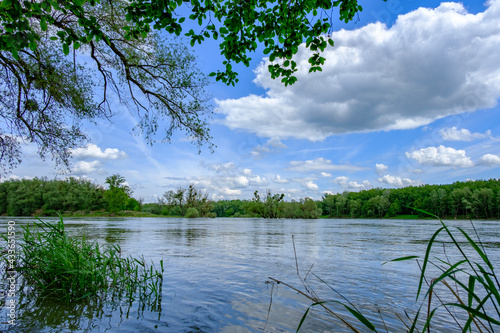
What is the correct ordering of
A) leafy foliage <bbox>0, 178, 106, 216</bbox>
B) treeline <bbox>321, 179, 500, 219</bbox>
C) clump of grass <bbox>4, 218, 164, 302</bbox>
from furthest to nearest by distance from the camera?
1. treeline <bbox>321, 179, 500, 219</bbox>
2. leafy foliage <bbox>0, 178, 106, 216</bbox>
3. clump of grass <bbox>4, 218, 164, 302</bbox>

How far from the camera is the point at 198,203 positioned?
106688 mm

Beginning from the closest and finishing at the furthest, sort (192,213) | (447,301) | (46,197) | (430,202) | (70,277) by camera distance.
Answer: (70,277) → (447,301) → (46,197) → (192,213) → (430,202)

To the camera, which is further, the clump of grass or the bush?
the bush

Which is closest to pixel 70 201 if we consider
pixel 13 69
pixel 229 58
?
pixel 13 69

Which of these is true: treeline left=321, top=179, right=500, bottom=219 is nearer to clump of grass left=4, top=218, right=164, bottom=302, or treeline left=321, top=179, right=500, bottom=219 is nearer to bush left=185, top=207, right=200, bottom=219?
bush left=185, top=207, right=200, bottom=219

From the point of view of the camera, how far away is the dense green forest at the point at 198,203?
279 feet

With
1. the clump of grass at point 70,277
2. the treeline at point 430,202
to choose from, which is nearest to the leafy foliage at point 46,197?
the clump of grass at point 70,277

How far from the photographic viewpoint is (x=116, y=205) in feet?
312

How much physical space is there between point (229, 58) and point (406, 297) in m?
7.02

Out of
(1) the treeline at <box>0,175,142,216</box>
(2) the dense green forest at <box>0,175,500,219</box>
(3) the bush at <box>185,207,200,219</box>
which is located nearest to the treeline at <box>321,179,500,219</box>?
(2) the dense green forest at <box>0,175,500,219</box>

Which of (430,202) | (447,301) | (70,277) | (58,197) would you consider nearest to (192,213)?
(58,197)

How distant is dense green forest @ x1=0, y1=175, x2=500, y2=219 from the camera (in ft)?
279

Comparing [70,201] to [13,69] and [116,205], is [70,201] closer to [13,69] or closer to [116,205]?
[116,205]

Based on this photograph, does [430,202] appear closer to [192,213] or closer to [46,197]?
[192,213]
